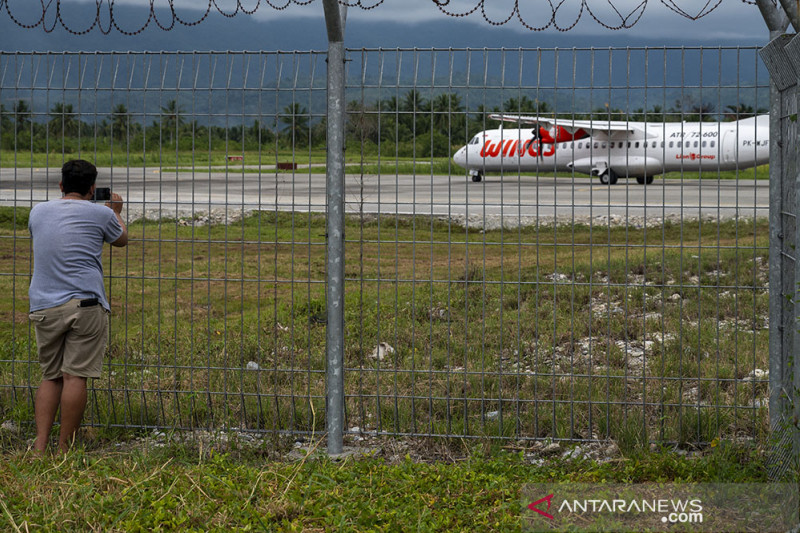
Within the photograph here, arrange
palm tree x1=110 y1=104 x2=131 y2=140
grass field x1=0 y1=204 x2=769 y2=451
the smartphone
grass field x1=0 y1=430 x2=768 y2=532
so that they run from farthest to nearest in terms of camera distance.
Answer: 1. palm tree x1=110 y1=104 x2=131 y2=140
2. the smartphone
3. grass field x1=0 y1=204 x2=769 y2=451
4. grass field x1=0 y1=430 x2=768 y2=532

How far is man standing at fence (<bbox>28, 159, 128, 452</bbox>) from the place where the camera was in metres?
5.49

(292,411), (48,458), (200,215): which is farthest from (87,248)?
(200,215)

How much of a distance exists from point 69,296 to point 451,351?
12.3 feet

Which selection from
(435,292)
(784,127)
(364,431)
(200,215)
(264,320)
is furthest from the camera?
(200,215)

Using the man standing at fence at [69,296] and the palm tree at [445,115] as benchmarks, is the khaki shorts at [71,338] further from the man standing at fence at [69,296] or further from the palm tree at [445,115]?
the palm tree at [445,115]

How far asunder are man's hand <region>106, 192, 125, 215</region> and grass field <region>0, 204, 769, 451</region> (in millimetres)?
284

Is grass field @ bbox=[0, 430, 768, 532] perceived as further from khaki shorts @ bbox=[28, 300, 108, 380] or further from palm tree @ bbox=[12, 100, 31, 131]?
palm tree @ bbox=[12, 100, 31, 131]

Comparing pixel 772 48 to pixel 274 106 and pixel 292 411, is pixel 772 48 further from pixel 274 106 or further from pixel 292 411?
pixel 292 411

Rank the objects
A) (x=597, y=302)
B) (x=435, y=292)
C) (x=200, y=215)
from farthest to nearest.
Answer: (x=200, y=215)
(x=435, y=292)
(x=597, y=302)

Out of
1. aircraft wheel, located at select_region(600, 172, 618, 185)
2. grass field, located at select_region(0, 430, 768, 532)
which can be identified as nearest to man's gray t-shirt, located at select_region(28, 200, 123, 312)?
grass field, located at select_region(0, 430, 768, 532)

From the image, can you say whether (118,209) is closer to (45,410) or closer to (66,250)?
(66,250)

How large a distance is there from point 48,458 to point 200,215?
1548 centimetres

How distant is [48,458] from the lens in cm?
542

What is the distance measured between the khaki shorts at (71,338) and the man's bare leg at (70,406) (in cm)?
6
